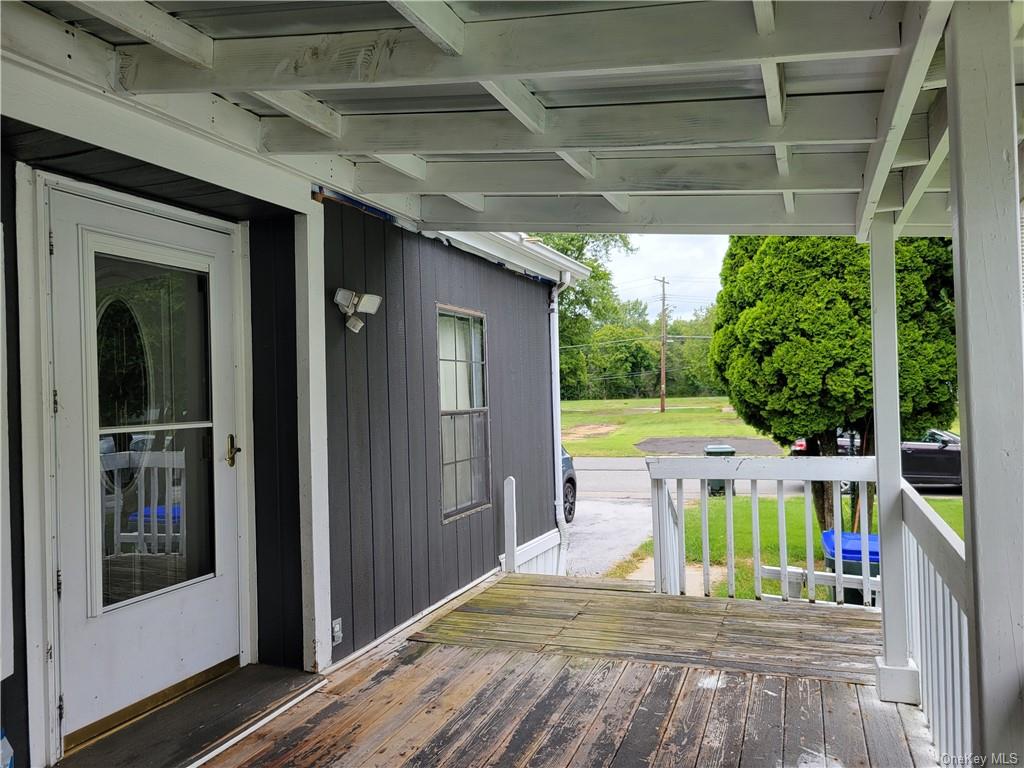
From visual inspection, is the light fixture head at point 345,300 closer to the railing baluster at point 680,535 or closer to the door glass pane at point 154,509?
the door glass pane at point 154,509

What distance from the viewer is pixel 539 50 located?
6.73 ft

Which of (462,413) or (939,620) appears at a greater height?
(462,413)

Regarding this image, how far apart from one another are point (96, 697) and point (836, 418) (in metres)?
6.04

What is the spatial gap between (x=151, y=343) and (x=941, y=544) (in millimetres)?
2863

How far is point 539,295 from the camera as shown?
22.1 ft

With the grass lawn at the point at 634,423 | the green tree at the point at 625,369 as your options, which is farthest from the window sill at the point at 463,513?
the green tree at the point at 625,369

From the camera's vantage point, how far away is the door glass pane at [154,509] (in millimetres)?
2773

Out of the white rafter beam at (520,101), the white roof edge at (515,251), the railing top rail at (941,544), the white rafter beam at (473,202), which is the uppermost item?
the white roof edge at (515,251)

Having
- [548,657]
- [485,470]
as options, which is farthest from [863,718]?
[485,470]

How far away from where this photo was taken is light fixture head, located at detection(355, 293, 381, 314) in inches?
143

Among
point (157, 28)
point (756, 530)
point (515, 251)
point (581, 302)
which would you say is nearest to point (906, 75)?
point (157, 28)

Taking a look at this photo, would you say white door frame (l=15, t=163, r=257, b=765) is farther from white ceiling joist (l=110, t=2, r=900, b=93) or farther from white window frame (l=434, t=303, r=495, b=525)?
white window frame (l=434, t=303, r=495, b=525)

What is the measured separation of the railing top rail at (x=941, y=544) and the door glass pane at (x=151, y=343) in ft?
9.05

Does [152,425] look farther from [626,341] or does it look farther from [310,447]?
[626,341]
